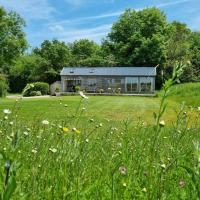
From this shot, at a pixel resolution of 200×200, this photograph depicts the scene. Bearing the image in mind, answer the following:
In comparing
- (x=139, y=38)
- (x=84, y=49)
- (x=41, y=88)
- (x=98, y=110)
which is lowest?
(x=41, y=88)

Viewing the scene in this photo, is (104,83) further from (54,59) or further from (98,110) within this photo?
(98,110)

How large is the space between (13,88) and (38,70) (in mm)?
5666

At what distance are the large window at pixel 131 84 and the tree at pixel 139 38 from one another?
5531mm

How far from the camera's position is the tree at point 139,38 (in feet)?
202

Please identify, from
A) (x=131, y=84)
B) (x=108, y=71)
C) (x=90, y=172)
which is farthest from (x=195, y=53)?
(x=90, y=172)

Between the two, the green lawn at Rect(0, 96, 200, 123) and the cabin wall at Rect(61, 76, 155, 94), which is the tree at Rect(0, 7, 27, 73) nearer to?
the cabin wall at Rect(61, 76, 155, 94)

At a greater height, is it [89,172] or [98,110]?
[89,172]

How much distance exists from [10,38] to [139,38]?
19468mm

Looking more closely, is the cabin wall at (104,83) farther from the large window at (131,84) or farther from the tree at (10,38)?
the tree at (10,38)

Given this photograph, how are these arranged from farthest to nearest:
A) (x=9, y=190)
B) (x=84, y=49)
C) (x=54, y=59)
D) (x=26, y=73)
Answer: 1. (x=84, y=49)
2. (x=26, y=73)
3. (x=54, y=59)
4. (x=9, y=190)

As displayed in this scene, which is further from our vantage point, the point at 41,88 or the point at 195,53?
the point at 195,53

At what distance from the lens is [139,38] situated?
63.6 metres

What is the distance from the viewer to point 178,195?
3607 mm

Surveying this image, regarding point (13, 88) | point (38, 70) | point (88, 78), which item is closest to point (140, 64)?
point (88, 78)
